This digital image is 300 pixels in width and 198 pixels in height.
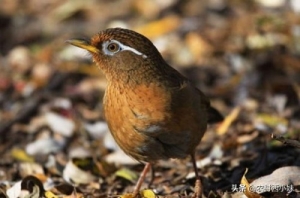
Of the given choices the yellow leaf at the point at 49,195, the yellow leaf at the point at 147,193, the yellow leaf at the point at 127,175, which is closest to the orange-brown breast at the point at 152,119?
the yellow leaf at the point at 147,193

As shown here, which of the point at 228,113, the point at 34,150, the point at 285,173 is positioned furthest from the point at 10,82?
the point at 285,173

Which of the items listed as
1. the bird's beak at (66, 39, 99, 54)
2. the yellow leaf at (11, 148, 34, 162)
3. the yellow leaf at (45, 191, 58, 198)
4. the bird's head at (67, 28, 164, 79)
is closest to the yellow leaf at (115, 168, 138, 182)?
the yellow leaf at (45, 191, 58, 198)

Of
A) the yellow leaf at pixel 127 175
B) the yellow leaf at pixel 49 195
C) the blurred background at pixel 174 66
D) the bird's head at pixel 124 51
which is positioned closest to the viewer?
the bird's head at pixel 124 51

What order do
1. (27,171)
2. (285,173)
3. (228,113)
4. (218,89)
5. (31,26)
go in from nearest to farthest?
(285,173) → (27,171) → (228,113) → (218,89) → (31,26)

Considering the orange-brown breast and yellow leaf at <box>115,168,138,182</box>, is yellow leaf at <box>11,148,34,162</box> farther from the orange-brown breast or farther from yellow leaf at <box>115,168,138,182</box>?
the orange-brown breast

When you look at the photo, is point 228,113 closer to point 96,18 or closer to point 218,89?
point 218,89

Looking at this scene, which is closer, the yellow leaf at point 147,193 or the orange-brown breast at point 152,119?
the orange-brown breast at point 152,119

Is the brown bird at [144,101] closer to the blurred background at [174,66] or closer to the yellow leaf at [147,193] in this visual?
the yellow leaf at [147,193]

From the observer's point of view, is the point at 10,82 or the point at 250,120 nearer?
the point at 250,120
